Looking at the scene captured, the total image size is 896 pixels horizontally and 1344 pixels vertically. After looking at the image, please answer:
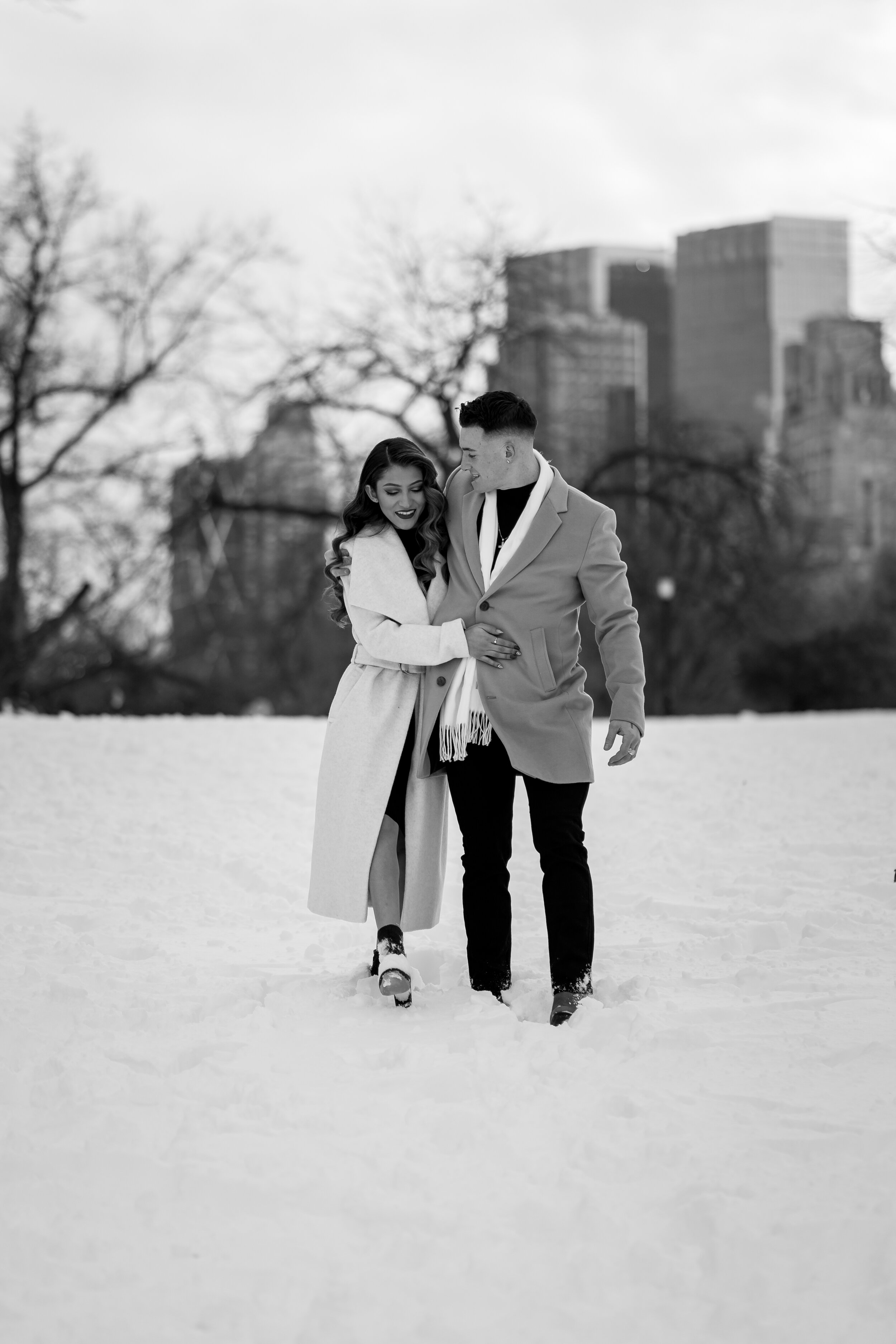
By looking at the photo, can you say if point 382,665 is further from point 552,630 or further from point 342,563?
point 552,630

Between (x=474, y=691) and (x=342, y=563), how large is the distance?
572mm

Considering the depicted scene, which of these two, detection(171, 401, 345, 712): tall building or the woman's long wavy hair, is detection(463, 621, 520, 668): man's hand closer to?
the woman's long wavy hair

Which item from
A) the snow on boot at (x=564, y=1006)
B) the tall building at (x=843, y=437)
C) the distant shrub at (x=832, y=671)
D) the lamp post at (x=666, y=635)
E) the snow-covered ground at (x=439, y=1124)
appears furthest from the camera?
the distant shrub at (x=832, y=671)

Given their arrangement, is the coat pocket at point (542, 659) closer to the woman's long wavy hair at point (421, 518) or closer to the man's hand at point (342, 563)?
the woman's long wavy hair at point (421, 518)

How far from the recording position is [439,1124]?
310 cm

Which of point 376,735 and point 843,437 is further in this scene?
point 843,437

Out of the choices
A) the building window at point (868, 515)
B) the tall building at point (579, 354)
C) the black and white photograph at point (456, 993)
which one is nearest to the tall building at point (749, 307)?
the tall building at point (579, 354)

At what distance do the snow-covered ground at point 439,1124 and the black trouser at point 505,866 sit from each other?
166 mm

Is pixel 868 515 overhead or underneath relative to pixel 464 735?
overhead

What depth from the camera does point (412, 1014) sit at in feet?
12.8

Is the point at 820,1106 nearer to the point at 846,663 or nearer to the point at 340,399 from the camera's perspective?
the point at 340,399

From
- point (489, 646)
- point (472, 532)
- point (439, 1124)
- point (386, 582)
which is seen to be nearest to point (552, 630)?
point (489, 646)

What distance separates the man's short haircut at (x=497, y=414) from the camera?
3975 millimetres

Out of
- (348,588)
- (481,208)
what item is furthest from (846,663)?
(348,588)
